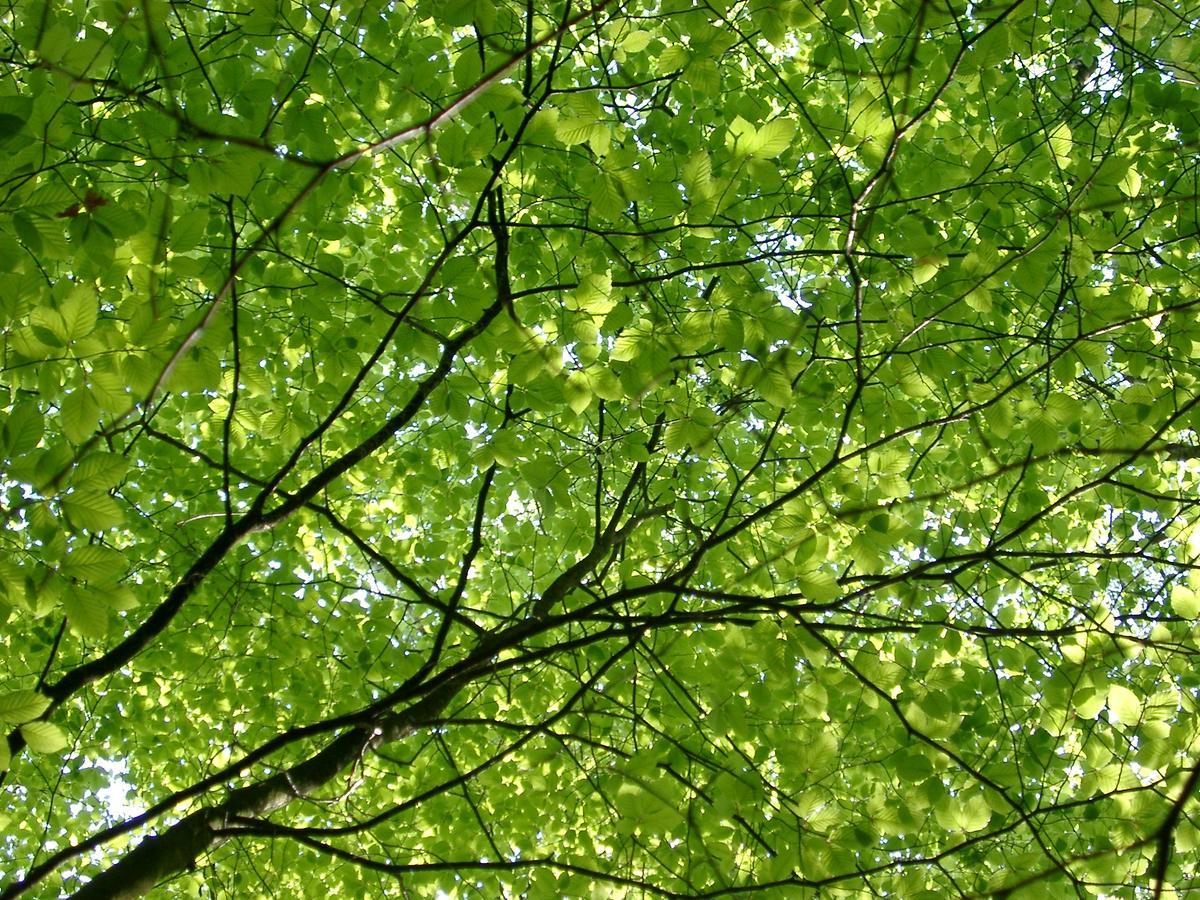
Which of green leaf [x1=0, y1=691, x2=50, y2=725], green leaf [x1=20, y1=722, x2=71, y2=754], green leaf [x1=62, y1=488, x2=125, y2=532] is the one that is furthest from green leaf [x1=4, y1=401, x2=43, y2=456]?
green leaf [x1=20, y1=722, x2=71, y2=754]

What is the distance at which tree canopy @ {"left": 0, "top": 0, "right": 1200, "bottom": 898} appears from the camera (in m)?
2.44

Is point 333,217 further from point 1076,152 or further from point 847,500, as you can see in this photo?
point 1076,152

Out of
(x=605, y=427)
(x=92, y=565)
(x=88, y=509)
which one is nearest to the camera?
(x=88, y=509)

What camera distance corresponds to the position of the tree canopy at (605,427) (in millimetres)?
2441

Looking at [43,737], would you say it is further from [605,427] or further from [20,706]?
[605,427]

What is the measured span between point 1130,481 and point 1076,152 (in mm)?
1732

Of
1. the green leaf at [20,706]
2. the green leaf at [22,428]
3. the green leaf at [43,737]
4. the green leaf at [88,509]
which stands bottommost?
the green leaf at [20,706]

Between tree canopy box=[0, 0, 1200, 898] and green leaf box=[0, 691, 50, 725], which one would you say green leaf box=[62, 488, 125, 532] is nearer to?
tree canopy box=[0, 0, 1200, 898]

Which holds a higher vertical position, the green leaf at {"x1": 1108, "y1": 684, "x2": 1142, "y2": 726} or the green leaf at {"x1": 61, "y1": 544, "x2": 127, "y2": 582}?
the green leaf at {"x1": 61, "y1": 544, "x2": 127, "y2": 582}

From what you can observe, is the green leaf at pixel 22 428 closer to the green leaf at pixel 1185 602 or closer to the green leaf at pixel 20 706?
the green leaf at pixel 20 706

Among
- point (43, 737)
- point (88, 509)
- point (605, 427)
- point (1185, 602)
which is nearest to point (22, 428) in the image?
point (88, 509)

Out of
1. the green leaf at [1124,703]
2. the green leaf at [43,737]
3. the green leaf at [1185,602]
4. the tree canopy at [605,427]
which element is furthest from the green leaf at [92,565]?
the green leaf at [1185,602]

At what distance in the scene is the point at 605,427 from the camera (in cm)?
462

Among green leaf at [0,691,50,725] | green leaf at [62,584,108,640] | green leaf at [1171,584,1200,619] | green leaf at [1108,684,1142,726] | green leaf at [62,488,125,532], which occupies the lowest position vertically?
green leaf at [1108,684,1142,726]
